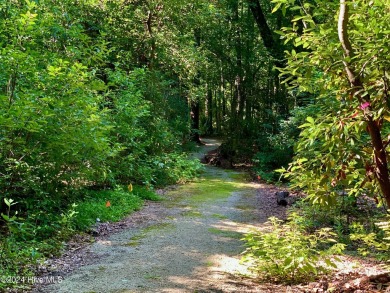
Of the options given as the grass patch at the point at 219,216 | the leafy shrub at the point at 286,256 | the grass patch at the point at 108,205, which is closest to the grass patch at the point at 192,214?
the grass patch at the point at 219,216

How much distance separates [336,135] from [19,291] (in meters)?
3.72

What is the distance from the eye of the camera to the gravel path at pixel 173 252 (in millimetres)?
4402

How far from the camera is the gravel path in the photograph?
4.40 m

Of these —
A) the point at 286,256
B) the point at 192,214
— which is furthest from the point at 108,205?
the point at 286,256

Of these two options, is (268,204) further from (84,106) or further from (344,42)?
(344,42)

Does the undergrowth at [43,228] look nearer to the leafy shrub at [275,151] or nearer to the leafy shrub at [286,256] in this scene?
the leafy shrub at [286,256]

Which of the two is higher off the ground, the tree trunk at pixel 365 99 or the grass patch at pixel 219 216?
the tree trunk at pixel 365 99

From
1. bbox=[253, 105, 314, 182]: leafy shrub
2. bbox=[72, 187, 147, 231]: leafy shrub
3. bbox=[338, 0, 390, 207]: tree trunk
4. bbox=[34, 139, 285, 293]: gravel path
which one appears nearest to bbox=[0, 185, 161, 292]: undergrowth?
bbox=[72, 187, 147, 231]: leafy shrub

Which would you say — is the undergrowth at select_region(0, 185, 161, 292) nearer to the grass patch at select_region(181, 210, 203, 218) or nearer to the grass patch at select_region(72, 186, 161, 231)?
the grass patch at select_region(72, 186, 161, 231)

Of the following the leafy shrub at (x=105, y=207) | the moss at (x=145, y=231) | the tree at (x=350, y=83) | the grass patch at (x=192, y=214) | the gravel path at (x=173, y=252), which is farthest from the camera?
the grass patch at (x=192, y=214)

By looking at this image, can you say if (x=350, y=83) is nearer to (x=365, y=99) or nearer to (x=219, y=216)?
(x=365, y=99)

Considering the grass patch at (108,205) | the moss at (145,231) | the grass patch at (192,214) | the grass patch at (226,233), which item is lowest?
the grass patch at (226,233)

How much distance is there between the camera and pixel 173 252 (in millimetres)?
5773

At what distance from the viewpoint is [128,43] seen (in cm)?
1413
